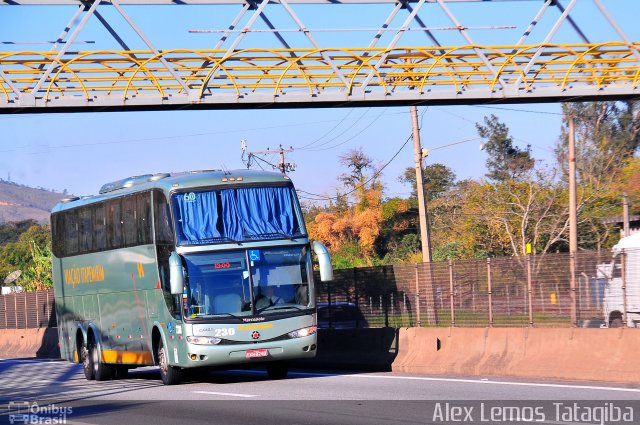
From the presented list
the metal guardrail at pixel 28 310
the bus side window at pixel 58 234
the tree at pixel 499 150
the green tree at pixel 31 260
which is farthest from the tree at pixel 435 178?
the bus side window at pixel 58 234

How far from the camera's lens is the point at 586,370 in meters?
17.0

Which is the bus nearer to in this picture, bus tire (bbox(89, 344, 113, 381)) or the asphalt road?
the asphalt road

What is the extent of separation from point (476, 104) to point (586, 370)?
13.4 metres

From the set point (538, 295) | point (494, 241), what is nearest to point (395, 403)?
point (538, 295)

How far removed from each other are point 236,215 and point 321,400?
218 inches

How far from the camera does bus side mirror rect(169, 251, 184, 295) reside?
19.5 metres

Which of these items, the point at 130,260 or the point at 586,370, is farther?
the point at 130,260

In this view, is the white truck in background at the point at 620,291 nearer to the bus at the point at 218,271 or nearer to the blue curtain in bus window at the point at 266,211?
the bus at the point at 218,271

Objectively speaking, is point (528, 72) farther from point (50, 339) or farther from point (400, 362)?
point (50, 339)

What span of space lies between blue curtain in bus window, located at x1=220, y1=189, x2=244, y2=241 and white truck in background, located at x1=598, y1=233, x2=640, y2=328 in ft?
21.8

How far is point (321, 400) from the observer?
52.2 ft

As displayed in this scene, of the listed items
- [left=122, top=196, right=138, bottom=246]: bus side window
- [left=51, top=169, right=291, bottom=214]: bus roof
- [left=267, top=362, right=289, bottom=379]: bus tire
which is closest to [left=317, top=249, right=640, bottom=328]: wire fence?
[left=267, top=362, right=289, bottom=379]: bus tire

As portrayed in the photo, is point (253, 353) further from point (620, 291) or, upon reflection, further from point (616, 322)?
point (620, 291)

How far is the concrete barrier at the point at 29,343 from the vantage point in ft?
135
